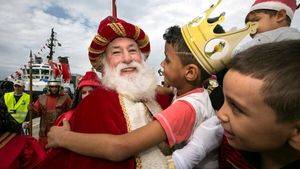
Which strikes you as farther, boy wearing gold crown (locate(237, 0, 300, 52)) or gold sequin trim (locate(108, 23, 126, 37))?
gold sequin trim (locate(108, 23, 126, 37))

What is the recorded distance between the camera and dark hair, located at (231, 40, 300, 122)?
136cm

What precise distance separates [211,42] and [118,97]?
71cm

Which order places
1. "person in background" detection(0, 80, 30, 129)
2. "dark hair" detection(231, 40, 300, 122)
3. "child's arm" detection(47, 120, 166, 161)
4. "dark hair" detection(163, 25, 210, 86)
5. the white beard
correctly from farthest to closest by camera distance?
"person in background" detection(0, 80, 30, 129) < the white beard < "dark hair" detection(163, 25, 210, 86) < "child's arm" detection(47, 120, 166, 161) < "dark hair" detection(231, 40, 300, 122)

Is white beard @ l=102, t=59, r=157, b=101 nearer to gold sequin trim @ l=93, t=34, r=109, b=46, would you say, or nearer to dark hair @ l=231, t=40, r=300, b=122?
gold sequin trim @ l=93, t=34, r=109, b=46

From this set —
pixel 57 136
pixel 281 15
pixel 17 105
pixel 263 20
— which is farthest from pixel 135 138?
pixel 17 105

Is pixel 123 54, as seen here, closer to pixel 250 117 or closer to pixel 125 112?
pixel 125 112

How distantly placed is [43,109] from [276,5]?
6.47 m

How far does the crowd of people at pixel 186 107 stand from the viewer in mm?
1433

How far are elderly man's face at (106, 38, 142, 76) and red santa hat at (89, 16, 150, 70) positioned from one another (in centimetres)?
4

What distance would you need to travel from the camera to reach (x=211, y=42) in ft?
6.94

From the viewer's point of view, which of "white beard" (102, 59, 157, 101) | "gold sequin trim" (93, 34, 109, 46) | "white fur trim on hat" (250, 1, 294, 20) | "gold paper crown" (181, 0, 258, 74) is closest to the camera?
"gold paper crown" (181, 0, 258, 74)

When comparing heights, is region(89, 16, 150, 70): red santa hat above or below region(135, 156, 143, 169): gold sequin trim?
above

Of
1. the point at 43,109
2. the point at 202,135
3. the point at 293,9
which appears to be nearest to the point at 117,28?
the point at 202,135

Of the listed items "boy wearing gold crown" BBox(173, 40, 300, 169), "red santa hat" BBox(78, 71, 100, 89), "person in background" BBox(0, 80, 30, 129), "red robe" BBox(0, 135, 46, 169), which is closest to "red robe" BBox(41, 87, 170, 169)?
"boy wearing gold crown" BBox(173, 40, 300, 169)
